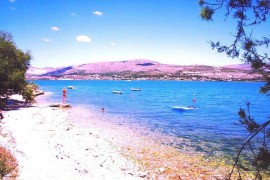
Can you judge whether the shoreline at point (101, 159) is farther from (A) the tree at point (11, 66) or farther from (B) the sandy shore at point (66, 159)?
(A) the tree at point (11, 66)

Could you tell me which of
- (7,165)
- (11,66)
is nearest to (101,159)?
(7,165)

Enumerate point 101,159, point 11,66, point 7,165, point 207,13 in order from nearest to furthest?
point 207,13 → point 7,165 → point 101,159 → point 11,66

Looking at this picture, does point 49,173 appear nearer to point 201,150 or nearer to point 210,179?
point 210,179

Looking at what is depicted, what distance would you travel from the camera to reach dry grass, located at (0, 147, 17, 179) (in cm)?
1086

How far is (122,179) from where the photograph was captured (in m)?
13.9

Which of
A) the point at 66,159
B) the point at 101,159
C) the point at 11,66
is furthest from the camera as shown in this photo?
the point at 11,66

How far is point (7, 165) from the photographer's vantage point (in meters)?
11.6

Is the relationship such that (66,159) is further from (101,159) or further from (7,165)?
(7,165)

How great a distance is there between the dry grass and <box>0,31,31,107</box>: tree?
23.9m

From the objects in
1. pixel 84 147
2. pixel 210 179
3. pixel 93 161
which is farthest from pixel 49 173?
pixel 210 179

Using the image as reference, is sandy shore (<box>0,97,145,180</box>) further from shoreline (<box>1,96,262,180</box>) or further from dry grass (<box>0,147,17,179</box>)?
dry grass (<box>0,147,17,179</box>)

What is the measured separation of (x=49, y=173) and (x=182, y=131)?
64.4 feet

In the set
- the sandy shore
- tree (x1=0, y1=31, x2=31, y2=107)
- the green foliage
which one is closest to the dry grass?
the sandy shore

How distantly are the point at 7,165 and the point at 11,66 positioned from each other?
2799 cm
